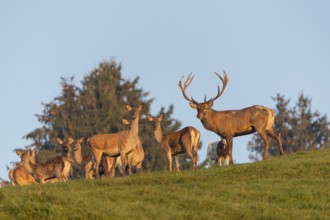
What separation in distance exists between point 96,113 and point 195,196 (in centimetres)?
4314

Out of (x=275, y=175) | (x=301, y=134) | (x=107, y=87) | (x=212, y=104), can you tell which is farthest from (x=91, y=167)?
(x=301, y=134)

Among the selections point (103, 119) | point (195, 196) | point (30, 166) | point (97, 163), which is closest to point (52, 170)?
point (30, 166)

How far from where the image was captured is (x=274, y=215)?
686 inches

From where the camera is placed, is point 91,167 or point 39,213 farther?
point 91,167

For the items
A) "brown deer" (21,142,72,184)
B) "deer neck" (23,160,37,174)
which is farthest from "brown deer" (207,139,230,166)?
"deer neck" (23,160,37,174)

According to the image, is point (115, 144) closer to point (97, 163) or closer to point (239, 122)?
point (97, 163)

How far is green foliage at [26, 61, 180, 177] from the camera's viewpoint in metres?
58.2

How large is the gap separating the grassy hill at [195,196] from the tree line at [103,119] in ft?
105

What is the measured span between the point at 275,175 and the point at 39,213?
7.85 m

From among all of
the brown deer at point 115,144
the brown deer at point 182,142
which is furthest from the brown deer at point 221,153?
the brown deer at point 115,144

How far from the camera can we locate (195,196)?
60.1ft

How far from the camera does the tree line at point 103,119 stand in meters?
58.2

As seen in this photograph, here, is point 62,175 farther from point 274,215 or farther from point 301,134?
point 301,134

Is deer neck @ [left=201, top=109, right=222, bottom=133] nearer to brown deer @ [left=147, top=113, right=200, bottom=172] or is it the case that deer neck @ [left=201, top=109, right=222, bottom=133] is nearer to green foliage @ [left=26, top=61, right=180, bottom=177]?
brown deer @ [left=147, top=113, right=200, bottom=172]
